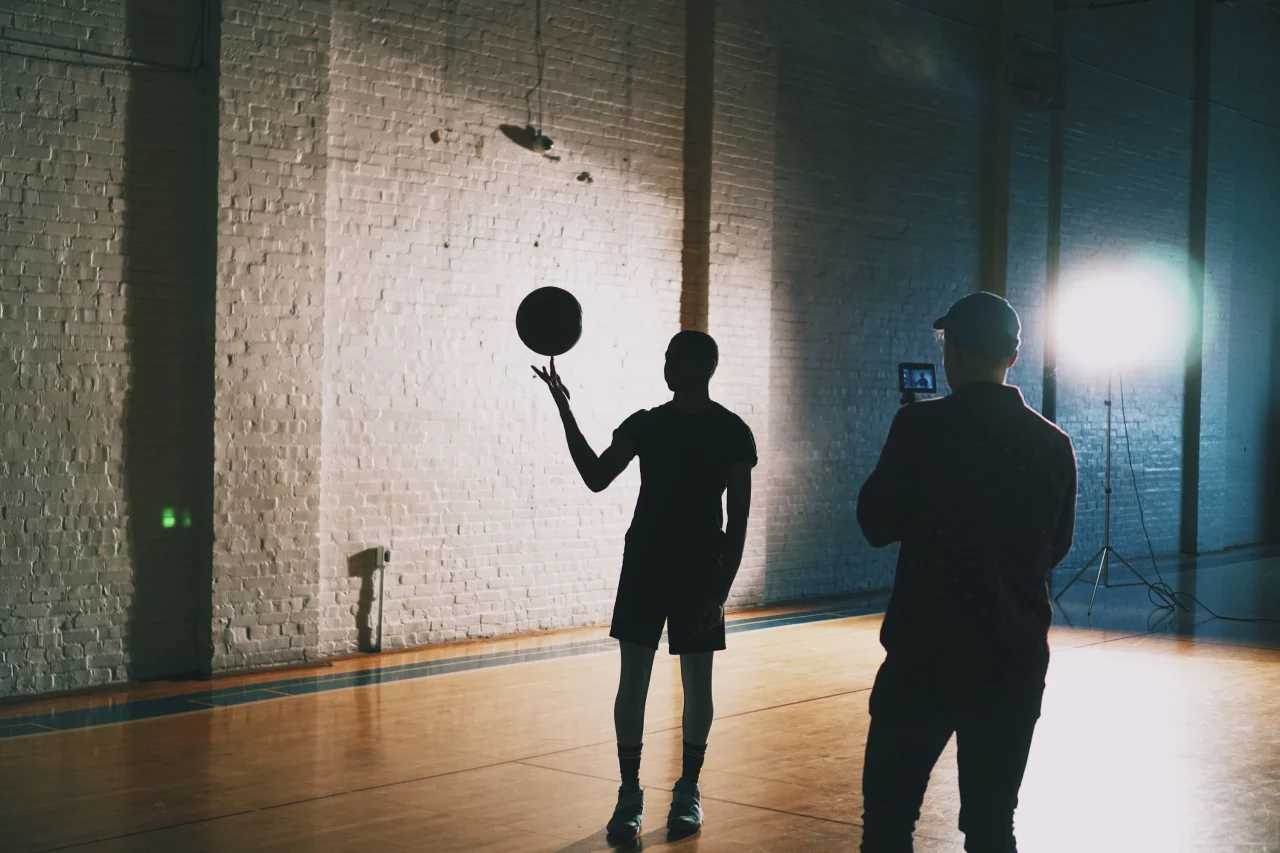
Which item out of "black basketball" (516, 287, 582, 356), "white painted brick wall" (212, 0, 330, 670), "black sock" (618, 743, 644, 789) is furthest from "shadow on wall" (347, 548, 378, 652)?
"black sock" (618, 743, 644, 789)

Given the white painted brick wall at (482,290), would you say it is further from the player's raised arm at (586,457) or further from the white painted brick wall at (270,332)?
the player's raised arm at (586,457)

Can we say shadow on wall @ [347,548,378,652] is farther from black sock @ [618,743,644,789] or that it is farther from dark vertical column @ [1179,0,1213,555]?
dark vertical column @ [1179,0,1213,555]

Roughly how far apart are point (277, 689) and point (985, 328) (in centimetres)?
552

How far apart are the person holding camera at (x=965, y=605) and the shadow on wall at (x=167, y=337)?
5.70 meters

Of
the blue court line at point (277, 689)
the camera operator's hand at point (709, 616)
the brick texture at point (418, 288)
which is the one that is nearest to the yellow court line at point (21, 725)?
the blue court line at point (277, 689)

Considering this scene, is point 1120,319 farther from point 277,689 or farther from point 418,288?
point 277,689

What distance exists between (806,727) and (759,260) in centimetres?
508

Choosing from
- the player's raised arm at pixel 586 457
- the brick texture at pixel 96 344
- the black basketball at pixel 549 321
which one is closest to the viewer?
the player's raised arm at pixel 586 457

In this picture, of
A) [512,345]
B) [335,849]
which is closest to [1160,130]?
[512,345]

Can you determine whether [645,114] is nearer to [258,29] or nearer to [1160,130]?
[258,29]

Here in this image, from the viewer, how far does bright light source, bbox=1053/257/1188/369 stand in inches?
486

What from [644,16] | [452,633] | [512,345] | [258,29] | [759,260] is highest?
[644,16]

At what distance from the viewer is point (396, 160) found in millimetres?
8836

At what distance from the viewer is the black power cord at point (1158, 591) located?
35.9ft
